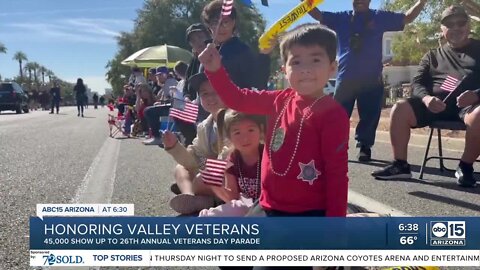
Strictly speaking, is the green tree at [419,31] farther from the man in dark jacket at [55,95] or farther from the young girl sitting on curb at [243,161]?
the man in dark jacket at [55,95]

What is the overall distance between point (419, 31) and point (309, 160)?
74.4 feet

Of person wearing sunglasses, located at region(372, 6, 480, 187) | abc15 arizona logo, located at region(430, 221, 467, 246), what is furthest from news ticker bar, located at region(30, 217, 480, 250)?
person wearing sunglasses, located at region(372, 6, 480, 187)

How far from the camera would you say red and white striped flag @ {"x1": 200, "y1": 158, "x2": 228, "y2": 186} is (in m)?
2.43

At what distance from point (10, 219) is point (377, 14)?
3664mm

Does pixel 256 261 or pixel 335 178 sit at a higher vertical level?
pixel 335 178

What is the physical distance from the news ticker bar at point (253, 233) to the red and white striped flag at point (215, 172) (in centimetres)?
50

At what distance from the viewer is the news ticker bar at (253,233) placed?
1.85 m

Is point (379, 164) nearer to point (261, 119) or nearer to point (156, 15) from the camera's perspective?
point (261, 119)

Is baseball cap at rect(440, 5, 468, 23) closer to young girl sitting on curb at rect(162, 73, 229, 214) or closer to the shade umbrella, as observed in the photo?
young girl sitting on curb at rect(162, 73, 229, 214)

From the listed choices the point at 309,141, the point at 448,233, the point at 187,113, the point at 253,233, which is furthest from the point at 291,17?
the point at 187,113

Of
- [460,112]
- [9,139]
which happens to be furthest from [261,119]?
[9,139]

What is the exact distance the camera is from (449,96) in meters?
4.09

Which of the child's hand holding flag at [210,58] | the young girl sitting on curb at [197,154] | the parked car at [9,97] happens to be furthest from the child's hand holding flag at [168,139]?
the parked car at [9,97]

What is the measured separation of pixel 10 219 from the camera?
2963mm
